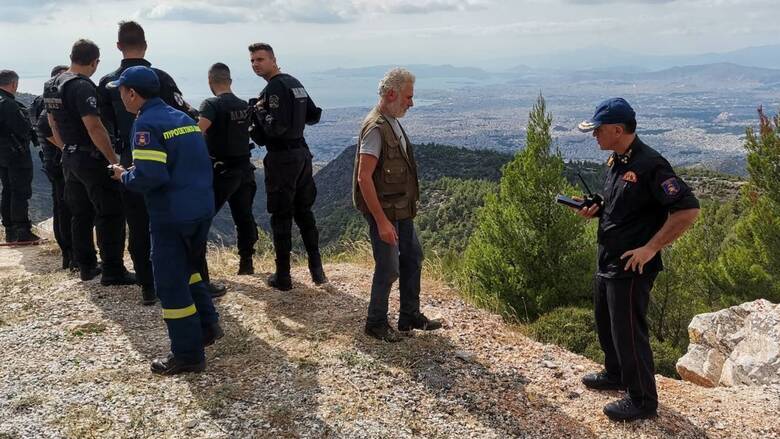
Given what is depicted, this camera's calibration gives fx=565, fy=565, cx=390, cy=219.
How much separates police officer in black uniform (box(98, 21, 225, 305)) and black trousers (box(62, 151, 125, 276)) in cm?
41

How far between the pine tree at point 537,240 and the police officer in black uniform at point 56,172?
946cm

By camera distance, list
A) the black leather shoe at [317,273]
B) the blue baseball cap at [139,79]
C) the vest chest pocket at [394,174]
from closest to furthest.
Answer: the blue baseball cap at [139,79]
the vest chest pocket at [394,174]
the black leather shoe at [317,273]

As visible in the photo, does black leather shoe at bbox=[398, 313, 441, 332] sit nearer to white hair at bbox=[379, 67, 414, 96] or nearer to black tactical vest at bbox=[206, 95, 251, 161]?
white hair at bbox=[379, 67, 414, 96]

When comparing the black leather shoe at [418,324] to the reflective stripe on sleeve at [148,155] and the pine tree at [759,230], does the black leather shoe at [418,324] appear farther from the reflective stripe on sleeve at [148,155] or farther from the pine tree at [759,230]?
the pine tree at [759,230]

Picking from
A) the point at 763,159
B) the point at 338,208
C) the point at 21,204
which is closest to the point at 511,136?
the point at 338,208

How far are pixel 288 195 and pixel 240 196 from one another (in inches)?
31.7

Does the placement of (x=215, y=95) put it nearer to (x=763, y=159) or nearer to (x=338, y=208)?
(x=763, y=159)

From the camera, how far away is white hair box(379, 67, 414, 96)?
4.11 m

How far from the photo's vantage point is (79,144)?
5.55 metres

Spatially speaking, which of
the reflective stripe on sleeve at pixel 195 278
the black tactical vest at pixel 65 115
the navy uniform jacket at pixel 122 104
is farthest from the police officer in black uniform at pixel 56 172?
the reflective stripe on sleeve at pixel 195 278

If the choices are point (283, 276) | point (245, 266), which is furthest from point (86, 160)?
point (283, 276)

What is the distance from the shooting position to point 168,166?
12.5ft

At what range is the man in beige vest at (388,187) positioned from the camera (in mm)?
4109

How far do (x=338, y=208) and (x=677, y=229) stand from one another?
61.7m
